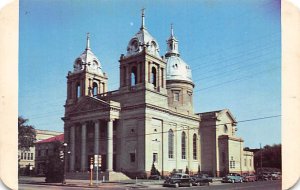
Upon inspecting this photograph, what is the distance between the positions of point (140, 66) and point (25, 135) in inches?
724

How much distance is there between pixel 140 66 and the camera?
37844 millimetres

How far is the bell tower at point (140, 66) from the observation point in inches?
1465

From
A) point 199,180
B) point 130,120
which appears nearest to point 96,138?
point 130,120

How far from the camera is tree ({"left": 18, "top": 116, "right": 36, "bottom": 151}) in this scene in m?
18.0

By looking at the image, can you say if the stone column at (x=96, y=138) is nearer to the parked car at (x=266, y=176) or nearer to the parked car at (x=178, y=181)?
the parked car at (x=178, y=181)

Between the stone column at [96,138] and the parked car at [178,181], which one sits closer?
the parked car at [178,181]

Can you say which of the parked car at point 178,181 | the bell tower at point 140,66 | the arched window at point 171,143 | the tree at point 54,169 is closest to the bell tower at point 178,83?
the arched window at point 171,143

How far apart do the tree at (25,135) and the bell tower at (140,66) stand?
15.3 m

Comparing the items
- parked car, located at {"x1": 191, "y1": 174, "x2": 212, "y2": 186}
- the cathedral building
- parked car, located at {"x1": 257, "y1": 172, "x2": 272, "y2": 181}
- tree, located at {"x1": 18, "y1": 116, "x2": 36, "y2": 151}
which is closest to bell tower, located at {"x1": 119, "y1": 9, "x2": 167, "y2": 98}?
the cathedral building

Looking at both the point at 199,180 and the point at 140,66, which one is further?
the point at 140,66

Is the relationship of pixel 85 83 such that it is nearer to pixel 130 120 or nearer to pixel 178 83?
pixel 130 120

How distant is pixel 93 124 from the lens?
1547 inches
